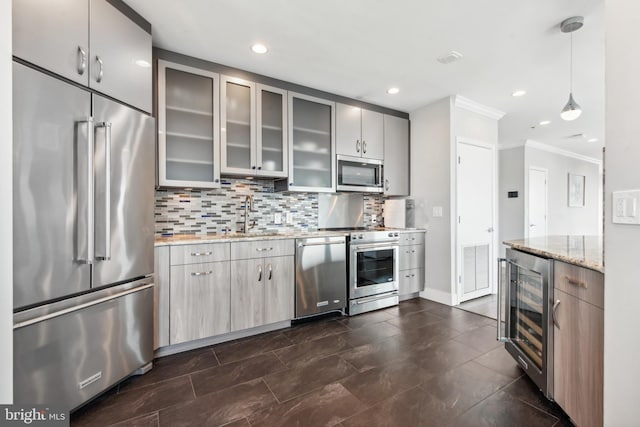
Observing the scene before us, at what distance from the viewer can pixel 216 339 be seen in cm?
256

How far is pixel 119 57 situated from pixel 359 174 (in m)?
2.66

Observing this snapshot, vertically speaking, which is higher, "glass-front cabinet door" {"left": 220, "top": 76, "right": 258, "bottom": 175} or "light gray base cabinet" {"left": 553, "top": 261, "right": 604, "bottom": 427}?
"glass-front cabinet door" {"left": 220, "top": 76, "right": 258, "bottom": 175}

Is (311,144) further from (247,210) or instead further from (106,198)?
(106,198)

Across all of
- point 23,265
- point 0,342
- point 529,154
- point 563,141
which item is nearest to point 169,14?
point 23,265

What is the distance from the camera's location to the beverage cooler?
5.36ft

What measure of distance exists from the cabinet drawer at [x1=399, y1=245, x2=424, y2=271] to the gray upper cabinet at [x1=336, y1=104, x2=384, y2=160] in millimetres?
1286

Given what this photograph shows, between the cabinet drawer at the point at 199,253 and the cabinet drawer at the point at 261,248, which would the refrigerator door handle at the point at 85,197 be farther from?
the cabinet drawer at the point at 261,248

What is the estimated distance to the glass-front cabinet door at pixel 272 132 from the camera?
2.97 meters

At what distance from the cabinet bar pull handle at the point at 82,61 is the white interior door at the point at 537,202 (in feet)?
23.0

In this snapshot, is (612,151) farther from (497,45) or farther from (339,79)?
(339,79)

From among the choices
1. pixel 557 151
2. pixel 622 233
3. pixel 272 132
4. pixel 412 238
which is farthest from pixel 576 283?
pixel 557 151

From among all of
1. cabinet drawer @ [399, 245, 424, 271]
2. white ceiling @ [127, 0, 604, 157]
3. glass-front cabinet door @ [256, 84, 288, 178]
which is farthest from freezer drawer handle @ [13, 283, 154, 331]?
cabinet drawer @ [399, 245, 424, 271]

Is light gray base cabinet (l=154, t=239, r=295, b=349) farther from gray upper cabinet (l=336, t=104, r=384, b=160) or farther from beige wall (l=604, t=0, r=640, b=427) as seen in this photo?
beige wall (l=604, t=0, r=640, b=427)

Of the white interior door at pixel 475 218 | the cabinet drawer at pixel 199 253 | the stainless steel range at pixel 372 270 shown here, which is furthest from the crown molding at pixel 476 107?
the cabinet drawer at pixel 199 253
